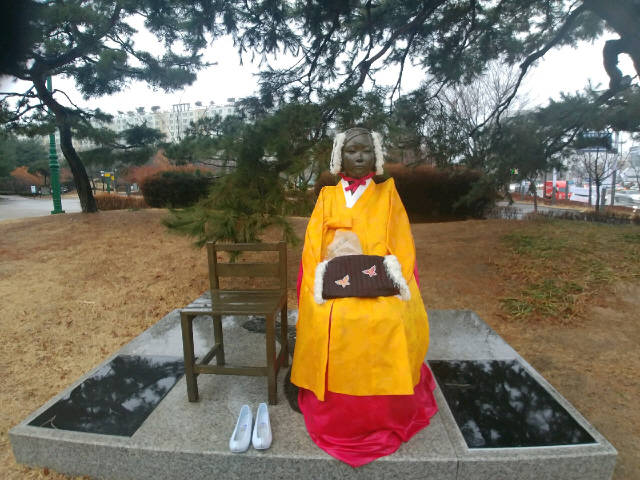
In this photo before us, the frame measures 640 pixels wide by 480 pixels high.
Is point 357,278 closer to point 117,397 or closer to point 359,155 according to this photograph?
point 359,155

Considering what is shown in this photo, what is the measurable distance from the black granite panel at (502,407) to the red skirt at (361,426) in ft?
1.13

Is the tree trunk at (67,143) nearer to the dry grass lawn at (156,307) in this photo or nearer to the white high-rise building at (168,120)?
the white high-rise building at (168,120)

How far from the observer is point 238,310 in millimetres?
A: 2266

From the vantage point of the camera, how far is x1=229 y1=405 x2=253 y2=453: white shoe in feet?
6.04

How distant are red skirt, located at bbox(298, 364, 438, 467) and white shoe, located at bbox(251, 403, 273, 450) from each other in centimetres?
21

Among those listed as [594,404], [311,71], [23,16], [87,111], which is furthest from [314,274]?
[87,111]

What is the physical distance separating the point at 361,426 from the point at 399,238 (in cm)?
102

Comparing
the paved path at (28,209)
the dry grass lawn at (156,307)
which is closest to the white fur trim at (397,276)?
the dry grass lawn at (156,307)

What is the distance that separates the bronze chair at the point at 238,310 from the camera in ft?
7.36

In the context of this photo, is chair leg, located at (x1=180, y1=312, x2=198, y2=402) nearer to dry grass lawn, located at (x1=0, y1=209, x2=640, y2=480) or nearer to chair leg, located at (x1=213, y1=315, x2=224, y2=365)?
chair leg, located at (x1=213, y1=315, x2=224, y2=365)

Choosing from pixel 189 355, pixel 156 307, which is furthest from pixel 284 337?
pixel 156 307

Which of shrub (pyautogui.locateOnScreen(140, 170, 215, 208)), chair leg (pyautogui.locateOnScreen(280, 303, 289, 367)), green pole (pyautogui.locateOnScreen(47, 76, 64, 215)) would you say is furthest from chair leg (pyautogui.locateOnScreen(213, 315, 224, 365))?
green pole (pyautogui.locateOnScreen(47, 76, 64, 215))

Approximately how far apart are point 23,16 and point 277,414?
6.51 ft

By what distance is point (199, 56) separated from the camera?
7.11 metres
